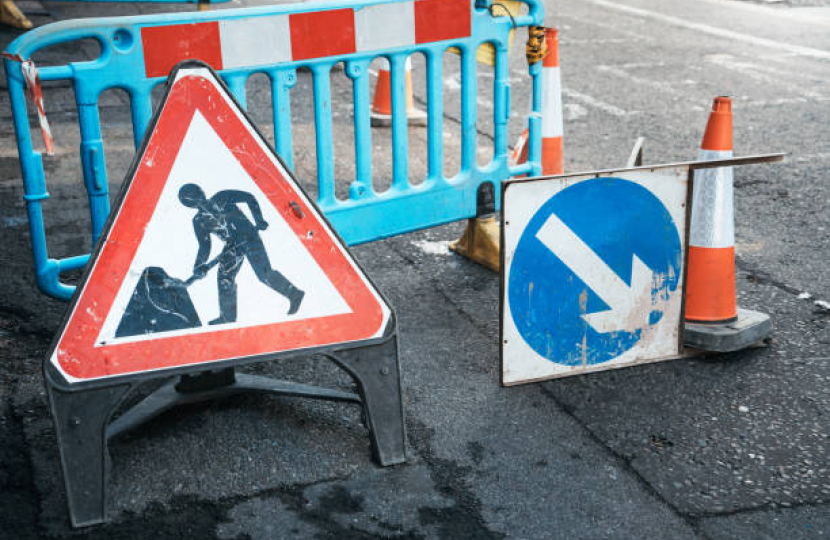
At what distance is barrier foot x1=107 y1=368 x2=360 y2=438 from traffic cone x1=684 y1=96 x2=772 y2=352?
1463 mm

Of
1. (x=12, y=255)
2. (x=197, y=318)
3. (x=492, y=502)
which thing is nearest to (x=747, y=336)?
(x=492, y=502)

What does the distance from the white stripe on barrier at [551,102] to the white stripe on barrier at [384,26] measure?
787 millimetres

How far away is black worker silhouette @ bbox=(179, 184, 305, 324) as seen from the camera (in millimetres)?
3002

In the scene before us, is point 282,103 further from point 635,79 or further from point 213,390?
point 635,79

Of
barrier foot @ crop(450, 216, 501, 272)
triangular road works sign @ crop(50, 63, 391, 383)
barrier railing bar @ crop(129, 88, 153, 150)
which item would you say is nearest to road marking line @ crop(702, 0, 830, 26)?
barrier foot @ crop(450, 216, 501, 272)

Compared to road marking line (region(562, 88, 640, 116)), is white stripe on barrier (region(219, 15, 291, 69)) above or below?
above


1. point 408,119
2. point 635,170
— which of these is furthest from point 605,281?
point 408,119

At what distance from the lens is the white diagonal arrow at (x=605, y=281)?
11.9ft

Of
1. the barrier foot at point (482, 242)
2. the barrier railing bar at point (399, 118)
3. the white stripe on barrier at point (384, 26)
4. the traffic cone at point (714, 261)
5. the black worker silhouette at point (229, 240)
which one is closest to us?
the black worker silhouette at point (229, 240)

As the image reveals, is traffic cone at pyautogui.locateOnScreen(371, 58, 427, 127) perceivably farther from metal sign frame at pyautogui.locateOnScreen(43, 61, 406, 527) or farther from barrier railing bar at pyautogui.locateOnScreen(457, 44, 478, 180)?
metal sign frame at pyautogui.locateOnScreen(43, 61, 406, 527)

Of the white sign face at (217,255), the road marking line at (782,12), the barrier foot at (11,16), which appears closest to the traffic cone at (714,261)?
the white sign face at (217,255)

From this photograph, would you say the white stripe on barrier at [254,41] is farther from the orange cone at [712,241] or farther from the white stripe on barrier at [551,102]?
the orange cone at [712,241]

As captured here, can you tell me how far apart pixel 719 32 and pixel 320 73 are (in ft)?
27.5

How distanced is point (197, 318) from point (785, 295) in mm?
2886
